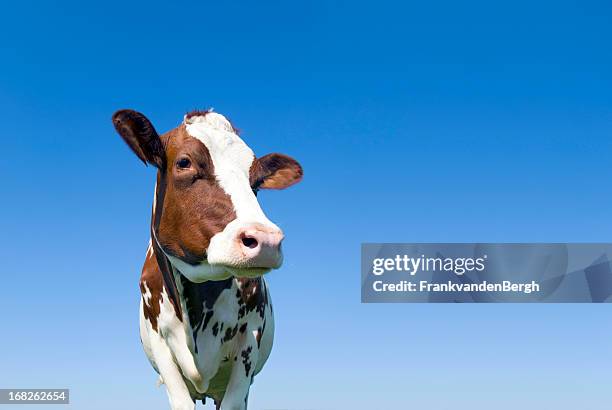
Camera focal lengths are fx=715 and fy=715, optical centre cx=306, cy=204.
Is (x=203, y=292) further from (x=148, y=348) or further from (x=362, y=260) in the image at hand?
(x=362, y=260)

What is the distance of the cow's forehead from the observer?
675 cm

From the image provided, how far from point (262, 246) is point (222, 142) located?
155 cm

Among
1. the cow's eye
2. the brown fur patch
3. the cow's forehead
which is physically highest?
the cow's forehead

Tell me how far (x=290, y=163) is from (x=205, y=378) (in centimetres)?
243

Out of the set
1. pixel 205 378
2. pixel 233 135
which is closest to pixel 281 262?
pixel 233 135

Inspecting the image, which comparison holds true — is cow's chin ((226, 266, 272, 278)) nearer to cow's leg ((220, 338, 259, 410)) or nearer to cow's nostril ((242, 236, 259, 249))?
cow's nostril ((242, 236, 259, 249))

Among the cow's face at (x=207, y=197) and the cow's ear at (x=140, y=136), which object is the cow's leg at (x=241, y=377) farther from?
the cow's ear at (x=140, y=136)

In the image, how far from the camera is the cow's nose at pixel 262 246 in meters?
5.71

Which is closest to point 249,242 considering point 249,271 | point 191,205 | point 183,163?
point 249,271

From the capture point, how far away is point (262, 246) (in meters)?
5.70

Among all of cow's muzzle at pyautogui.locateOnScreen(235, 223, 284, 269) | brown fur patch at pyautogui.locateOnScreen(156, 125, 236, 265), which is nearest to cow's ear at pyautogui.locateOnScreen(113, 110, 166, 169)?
brown fur patch at pyautogui.locateOnScreen(156, 125, 236, 265)

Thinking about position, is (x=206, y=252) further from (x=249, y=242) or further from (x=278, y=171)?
(x=278, y=171)

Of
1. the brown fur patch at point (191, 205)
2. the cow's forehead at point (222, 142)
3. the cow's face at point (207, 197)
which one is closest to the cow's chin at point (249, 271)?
the cow's face at point (207, 197)

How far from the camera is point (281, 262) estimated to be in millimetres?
5844
